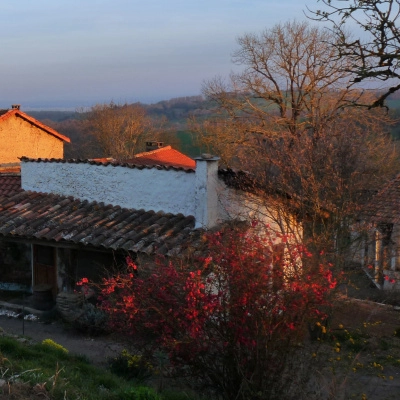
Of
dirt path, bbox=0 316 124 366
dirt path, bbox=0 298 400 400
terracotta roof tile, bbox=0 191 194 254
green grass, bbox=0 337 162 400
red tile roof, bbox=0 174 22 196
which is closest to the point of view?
green grass, bbox=0 337 162 400

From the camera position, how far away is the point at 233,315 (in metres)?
5.41

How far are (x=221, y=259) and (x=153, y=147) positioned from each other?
20163 millimetres

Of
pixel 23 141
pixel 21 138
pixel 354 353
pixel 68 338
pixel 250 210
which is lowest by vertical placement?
pixel 354 353

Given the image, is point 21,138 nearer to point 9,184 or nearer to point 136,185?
point 9,184

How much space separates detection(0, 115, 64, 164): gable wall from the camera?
21781mm

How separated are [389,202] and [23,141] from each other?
15176 mm

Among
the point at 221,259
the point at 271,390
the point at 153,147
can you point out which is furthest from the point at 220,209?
the point at 153,147

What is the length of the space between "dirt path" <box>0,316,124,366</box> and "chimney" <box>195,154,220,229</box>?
2.85m

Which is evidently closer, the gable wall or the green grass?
the green grass

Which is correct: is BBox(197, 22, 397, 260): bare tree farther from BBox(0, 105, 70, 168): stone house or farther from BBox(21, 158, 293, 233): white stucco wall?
BBox(0, 105, 70, 168): stone house

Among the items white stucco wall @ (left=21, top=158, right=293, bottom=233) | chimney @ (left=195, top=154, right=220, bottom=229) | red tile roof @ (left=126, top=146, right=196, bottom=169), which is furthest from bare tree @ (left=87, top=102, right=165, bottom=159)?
chimney @ (left=195, top=154, right=220, bottom=229)

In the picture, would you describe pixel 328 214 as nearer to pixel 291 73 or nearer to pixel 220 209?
pixel 220 209

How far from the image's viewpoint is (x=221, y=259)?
574cm

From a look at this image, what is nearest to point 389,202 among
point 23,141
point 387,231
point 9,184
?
point 387,231
